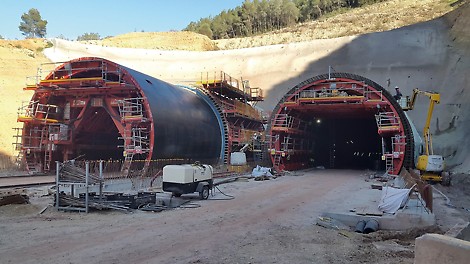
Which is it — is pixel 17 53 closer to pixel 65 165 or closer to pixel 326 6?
pixel 65 165

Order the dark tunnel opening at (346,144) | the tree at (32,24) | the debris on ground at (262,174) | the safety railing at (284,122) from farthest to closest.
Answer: the tree at (32,24)
the dark tunnel opening at (346,144)
the safety railing at (284,122)
the debris on ground at (262,174)

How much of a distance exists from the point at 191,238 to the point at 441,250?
641 cm

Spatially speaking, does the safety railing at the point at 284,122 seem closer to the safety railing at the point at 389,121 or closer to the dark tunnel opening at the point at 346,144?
the safety railing at the point at 389,121

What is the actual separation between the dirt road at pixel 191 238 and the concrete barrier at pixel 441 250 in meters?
3.44

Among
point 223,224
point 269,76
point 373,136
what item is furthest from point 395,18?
point 223,224

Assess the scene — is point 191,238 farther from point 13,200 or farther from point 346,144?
point 346,144

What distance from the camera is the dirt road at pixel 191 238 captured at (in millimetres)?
8078

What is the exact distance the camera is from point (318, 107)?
1212 inches

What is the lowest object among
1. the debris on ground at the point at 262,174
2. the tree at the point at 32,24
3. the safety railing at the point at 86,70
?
the debris on ground at the point at 262,174

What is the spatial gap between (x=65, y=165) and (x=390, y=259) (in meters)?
11.0

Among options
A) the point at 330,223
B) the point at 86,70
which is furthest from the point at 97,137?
the point at 330,223

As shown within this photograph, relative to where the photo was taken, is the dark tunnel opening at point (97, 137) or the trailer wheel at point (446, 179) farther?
the dark tunnel opening at point (97, 137)

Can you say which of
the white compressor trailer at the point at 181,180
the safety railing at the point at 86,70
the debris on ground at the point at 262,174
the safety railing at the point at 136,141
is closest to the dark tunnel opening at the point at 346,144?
the debris on ground at the point at 262,174

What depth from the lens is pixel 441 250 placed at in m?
4.50
